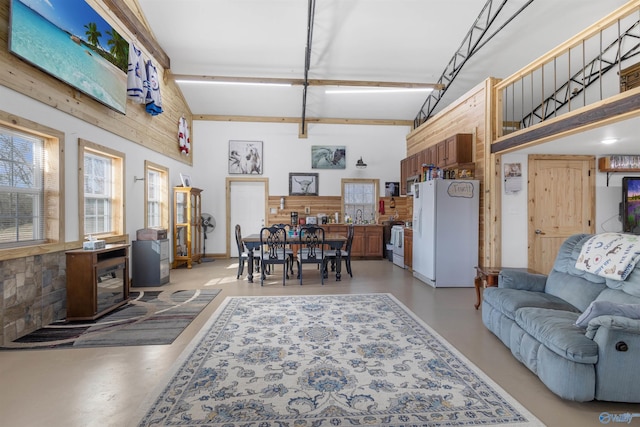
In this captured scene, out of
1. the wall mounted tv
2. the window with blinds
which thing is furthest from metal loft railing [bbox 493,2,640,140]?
the window with blinds

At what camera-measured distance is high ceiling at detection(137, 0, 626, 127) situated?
17.4 ft

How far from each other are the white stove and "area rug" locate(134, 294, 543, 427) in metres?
3.46

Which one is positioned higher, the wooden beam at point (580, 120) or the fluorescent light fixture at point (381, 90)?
the fluorescent light fixture at point (381, 90)

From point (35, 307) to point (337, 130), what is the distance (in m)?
7.32

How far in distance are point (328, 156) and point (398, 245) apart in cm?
319

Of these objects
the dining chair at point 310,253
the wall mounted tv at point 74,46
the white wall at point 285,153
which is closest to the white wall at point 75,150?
the wall mounted tv at point 74,46

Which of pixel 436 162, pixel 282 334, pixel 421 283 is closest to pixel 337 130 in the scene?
pixel 436 162

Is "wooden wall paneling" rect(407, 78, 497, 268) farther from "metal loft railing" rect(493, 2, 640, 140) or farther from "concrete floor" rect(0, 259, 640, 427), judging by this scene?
"concrete floor" rect(0, 259, 640, 427)

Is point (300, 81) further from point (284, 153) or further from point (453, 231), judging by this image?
point (453, 231)

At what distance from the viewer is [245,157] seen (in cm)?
870

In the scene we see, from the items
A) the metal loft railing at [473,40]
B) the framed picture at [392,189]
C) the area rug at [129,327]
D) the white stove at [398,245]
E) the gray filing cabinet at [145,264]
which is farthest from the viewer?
the framed picture at [392,189]

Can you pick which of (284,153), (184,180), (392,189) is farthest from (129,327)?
(392,189)

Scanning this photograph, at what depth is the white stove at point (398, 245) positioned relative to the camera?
23.1 feet

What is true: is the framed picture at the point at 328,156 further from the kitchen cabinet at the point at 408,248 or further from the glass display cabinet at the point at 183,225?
the glass display cabinet at the point at 183,225
